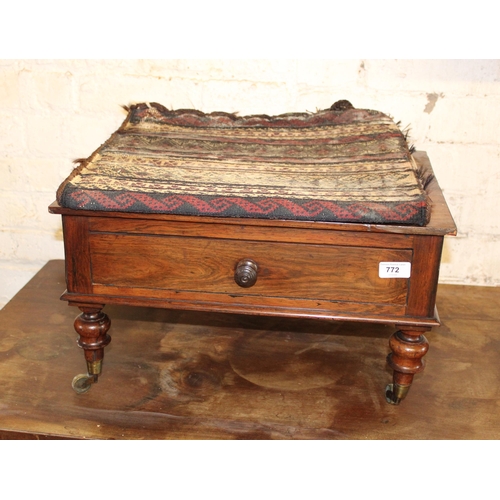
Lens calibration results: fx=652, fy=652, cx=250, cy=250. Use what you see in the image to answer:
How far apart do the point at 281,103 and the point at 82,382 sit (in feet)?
2.92

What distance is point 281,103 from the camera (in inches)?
68.8

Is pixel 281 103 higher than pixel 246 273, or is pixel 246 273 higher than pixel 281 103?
pixel 281 103

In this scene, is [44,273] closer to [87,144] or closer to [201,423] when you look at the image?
[87,144]

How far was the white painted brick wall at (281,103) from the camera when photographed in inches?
66.5

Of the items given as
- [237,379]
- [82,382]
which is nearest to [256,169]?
[237,379]

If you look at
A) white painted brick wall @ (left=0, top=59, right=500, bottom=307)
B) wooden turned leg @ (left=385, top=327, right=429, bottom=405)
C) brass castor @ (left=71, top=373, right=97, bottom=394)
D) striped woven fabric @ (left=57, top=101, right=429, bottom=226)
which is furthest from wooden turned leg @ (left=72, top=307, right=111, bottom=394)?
white painted brick wall @ (left=0, top=59, right=500, bottom=307)

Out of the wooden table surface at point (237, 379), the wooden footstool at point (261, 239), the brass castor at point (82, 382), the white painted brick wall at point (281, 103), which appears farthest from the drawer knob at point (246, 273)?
the white painted brick wall at point (281, 103)

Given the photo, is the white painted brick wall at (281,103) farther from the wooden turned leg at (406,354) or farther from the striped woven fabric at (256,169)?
the wooden turned leg at (406,354)

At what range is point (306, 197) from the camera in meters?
1.12

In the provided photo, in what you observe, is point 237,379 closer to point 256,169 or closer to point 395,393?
point 395,393

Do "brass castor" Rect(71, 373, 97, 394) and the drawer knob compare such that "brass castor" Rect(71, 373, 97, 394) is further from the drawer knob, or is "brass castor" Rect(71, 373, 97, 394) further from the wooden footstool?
the drawer knob

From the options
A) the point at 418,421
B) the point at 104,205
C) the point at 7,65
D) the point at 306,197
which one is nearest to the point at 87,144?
the point at 7,65

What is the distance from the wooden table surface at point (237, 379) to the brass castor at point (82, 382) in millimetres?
15

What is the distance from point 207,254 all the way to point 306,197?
0.21 metres
